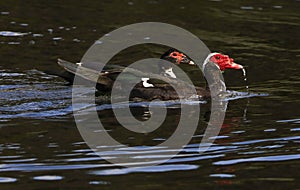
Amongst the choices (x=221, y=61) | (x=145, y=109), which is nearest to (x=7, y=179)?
(x=145, y=109)

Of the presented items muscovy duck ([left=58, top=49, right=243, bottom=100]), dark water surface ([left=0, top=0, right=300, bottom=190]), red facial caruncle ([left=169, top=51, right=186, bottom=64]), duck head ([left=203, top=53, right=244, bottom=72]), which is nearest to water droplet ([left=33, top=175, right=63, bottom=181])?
dark water surface ([left=0, top=0, right=300, bottom=190])

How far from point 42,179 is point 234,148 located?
245 cm

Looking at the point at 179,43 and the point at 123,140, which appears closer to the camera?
the point at 123,140

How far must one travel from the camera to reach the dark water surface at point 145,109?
7859 mm

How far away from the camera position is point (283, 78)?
45.2 ft

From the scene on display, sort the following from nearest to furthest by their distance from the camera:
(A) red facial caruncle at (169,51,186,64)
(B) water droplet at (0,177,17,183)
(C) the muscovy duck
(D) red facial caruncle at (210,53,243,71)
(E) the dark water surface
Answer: (B) water droplet at (0,177,17,183) < (E) the dark water surface < (C) the muscovy duck < (A) red facial caruncle at (169,51,186,64) < (D) red facial caruncle at (210,53,243,71)

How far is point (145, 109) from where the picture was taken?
11727mm

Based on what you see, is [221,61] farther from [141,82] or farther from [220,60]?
[141,82]

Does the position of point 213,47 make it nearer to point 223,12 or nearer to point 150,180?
point 223,12

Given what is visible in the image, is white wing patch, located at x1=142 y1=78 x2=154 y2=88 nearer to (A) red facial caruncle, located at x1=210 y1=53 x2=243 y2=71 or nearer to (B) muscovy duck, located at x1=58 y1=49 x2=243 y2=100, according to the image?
(B) muscovy duck, located at x1=58 y1=49 x2=243 y2=100

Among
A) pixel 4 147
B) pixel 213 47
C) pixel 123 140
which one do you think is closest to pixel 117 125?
pixel 123 140

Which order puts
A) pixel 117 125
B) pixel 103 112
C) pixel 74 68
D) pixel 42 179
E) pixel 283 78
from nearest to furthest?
pixel 42 179
pixel 117 125
pixel 103 112
pixel 74 68
pixel 283 78

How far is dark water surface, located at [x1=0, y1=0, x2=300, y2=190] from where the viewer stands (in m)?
7.86

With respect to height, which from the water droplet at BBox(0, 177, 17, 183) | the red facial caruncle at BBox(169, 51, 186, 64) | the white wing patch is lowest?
the water droplet at BBox(0, 177, 17, 183)
